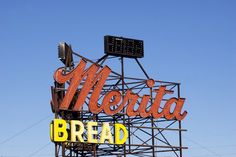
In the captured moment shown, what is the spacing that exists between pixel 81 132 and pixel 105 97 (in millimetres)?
4351

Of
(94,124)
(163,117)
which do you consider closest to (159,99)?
(163,117)

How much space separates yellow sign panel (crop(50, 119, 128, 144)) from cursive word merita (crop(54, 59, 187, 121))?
1262 mm

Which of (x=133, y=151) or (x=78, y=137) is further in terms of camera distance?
(x=133, y=151)

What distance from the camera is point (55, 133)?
75.4 metres

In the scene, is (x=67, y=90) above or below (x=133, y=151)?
above

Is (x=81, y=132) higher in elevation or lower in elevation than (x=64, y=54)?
lower

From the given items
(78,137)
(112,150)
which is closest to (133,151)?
(112,150)

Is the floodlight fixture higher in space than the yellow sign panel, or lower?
higher

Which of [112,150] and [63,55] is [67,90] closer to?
[63,55]

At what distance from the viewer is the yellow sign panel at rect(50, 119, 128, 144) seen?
75.6 m

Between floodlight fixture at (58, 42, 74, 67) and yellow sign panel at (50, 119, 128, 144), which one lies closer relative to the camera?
yellow sign panel at (50, 119, 128, 144)

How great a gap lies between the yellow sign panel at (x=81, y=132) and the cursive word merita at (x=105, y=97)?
1262 mm

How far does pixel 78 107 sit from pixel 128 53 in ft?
32.2

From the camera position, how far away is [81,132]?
7781cm
